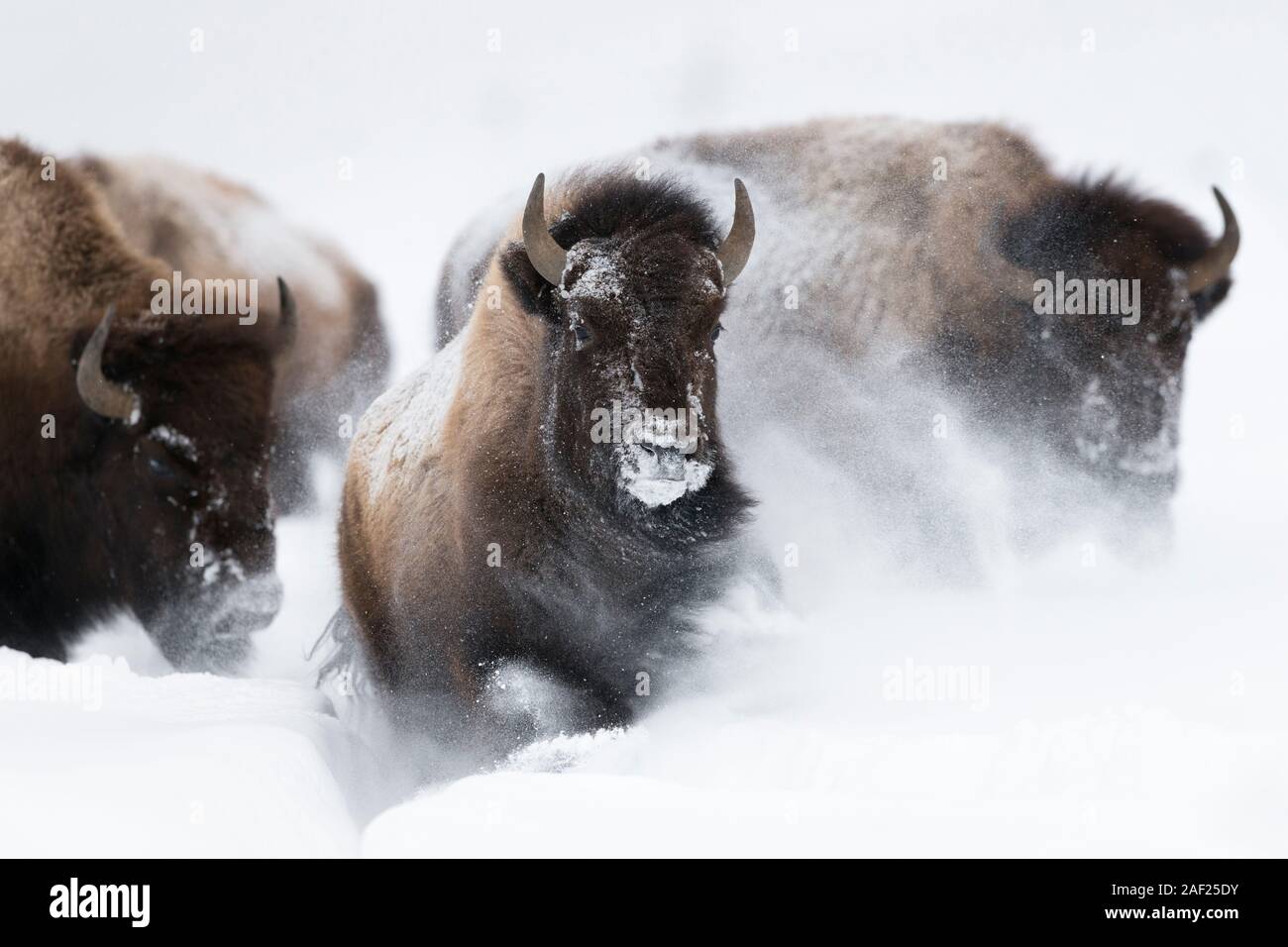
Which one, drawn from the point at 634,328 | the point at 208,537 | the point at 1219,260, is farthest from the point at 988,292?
the point at 208,537

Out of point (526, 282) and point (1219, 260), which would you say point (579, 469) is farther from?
point (1219, 260)

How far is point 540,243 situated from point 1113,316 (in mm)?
3406

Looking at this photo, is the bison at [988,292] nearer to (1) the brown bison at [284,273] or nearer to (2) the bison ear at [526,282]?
(2) the bison ear at [526,282]

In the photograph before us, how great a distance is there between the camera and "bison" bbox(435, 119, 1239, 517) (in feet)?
22.2

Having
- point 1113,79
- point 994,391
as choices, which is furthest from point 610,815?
point 1113,79

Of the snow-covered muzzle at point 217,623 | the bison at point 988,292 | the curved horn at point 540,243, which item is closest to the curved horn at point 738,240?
the curved horn at point 540,243

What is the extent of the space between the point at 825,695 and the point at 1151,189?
3835 millimetres

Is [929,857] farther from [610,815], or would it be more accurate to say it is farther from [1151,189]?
[1151,189]

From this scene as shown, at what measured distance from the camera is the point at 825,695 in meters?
4.97

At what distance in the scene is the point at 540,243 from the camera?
489 centimetres

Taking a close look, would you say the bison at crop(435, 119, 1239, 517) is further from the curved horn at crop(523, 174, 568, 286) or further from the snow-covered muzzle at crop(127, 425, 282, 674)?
the curved horn at crop(523, 174, 568, 286)

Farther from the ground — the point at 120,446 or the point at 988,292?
the point at 988,292

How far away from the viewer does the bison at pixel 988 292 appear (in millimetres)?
6781

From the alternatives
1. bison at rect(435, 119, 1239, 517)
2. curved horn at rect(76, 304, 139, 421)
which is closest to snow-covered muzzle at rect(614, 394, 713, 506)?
bison at rect(435, 119, 1239, 517)
